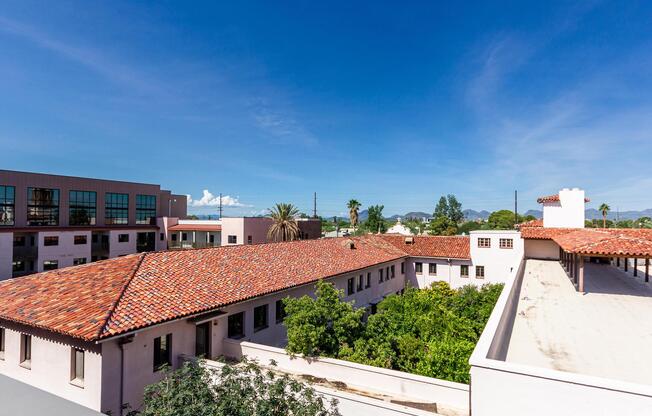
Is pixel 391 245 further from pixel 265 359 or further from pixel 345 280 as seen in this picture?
pixel 265 359

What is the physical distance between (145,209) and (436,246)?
42112mm

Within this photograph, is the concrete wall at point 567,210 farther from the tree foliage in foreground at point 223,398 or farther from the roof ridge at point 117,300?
the roof ridge at point 117,300

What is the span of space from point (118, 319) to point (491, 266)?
33.1m

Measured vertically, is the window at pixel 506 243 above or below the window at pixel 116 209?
below

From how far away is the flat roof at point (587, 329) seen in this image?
25.0ft

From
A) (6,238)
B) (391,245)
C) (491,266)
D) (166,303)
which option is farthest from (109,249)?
(491,266)

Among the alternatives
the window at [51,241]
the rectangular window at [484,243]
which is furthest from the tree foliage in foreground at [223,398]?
the window at [51,241]

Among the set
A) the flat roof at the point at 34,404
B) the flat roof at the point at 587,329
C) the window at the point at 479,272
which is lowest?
the window at the point at 479,272

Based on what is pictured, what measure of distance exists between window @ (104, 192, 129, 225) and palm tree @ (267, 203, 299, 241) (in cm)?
2070

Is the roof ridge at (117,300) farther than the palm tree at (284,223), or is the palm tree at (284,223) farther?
the palm tree at (284,223)

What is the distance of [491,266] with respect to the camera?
34688mm

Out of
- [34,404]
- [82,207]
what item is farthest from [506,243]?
[82,207]

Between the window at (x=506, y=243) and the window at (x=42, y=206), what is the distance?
49.3 m

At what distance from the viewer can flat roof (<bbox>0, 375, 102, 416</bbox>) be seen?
2674 millimetres
